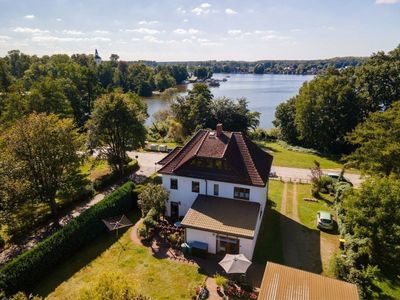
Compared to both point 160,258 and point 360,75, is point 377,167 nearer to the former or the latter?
point 160,258

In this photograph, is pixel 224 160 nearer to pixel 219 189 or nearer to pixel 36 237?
pixel 219 189

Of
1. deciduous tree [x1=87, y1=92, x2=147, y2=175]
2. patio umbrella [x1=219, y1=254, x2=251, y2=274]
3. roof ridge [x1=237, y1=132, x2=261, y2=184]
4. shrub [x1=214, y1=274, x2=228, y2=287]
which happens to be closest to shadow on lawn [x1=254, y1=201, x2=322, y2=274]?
patio umbrella [x1=219, y1=254, x2=251, y2=274]

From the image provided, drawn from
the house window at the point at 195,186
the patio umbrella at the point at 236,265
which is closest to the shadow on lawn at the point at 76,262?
the house window at the point at 195,186

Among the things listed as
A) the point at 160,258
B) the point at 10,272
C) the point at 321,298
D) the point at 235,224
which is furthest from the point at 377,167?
the point at 10,272

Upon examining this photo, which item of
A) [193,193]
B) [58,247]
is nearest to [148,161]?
[193,193]

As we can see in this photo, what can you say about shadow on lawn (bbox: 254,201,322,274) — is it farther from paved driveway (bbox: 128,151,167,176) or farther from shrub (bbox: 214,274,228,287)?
paved driveway (bbox: 128,151,167,176)

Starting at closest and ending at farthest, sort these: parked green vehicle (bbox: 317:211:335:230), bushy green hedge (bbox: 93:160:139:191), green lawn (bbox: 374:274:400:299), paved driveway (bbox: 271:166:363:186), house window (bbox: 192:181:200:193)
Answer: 1. green lawn (bbox: 374:274:400:299)
2. parked green vehicle (bbox: 317:211:335:230)
3. house window (bbox: 192:181:200:193)
4. bushy green hedge (bbox: 93:160:139:191)
5. paved driveway (bbox: 271:166:363:186)

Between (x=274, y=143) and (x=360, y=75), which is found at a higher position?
(x=360, y=75)
